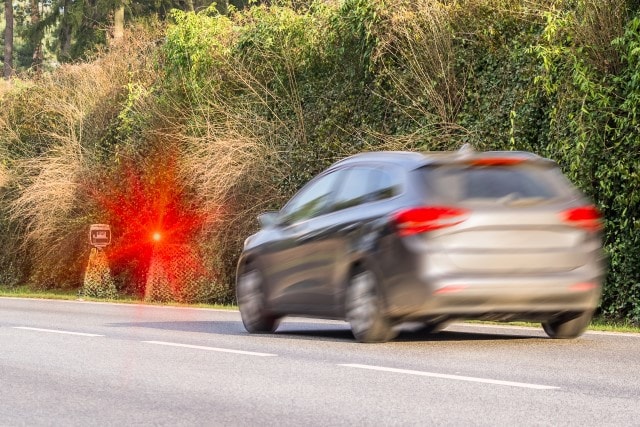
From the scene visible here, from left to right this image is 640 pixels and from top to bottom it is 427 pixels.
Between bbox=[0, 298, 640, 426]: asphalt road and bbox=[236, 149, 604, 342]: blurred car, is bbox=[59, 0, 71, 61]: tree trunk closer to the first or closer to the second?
bbox=[0, 298, 640, 426]: asphalt road

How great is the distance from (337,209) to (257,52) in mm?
11801

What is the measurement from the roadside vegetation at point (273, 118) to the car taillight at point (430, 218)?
4.75 meters

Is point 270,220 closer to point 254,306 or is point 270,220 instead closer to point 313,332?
point 254,306

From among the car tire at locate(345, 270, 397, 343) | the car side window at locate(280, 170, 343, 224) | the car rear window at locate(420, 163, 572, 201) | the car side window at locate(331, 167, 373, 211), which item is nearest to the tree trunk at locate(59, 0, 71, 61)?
the car side window at locate(280, 170, 343, 224)

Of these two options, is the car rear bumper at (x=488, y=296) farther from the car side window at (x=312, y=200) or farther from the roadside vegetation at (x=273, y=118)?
the roadside vegetation at (x=273, y=118)

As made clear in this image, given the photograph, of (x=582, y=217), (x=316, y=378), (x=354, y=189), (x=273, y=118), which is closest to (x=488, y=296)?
(x=582, y=217)

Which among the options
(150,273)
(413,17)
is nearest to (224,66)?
(150,273)

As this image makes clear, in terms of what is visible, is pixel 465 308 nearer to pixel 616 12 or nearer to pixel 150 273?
pixel 616 12

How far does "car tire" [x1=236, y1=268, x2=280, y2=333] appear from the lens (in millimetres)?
14453

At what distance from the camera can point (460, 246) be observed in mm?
11586

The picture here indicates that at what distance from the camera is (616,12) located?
53.3ft

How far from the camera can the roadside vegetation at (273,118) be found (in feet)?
53.9

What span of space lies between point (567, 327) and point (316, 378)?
3.70 metres

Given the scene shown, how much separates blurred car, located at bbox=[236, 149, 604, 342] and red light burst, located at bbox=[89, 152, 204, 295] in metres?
12.5
